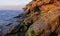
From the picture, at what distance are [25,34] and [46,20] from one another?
3146 millimetres

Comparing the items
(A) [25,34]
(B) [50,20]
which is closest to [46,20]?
(B) [50,20]

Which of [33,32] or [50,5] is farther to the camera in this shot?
[50,5]

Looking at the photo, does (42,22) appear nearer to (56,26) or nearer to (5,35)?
(56,26)

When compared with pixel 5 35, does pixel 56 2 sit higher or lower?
higher

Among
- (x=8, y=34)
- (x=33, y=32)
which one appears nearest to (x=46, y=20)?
(x=33, y=32)

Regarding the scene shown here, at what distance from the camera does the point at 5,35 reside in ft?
64.1

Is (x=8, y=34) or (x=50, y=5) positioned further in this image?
(x=50, y=5)

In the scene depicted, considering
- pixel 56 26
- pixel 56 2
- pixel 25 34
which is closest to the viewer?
pixel 56 26

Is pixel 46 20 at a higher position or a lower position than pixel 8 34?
higher

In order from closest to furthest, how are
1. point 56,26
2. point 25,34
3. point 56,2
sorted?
point 56,26 → point 25,34 → point 56,2

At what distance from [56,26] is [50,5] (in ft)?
29.7

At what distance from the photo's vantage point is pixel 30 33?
1766cm

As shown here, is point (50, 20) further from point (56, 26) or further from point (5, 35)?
point (5, 35)

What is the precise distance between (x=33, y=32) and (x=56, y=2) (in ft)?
30.4
